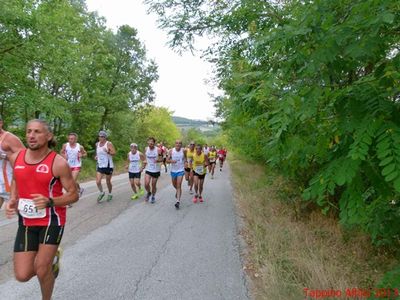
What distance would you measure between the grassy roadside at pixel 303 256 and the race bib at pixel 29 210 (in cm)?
259

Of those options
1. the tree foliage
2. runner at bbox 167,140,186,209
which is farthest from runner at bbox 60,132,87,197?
the tree foliage

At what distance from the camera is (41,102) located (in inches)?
600

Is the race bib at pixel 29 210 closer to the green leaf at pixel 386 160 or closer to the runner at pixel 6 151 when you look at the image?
the runner at pixel 6 151

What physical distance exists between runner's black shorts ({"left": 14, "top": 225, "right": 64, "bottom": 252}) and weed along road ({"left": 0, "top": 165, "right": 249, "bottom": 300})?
106cm

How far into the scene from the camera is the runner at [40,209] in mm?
3400

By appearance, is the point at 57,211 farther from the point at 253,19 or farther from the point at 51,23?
the point at 51,23

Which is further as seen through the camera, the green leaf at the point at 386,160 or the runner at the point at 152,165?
the runner at the point at 152,165

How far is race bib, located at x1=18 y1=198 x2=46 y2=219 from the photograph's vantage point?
11.4 feet

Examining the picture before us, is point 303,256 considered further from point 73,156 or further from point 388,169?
point 73,156

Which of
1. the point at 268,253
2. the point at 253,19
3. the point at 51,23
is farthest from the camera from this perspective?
the point at 51,23

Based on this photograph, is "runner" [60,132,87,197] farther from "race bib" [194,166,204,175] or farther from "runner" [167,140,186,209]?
"race bib" [194,166,204,175]

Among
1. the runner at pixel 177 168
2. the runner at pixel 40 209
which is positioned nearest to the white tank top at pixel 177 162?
the runner at pixel 177 168

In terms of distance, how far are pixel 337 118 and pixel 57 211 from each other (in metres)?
2.70

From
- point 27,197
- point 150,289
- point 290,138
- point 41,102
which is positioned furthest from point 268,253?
point 41,102
